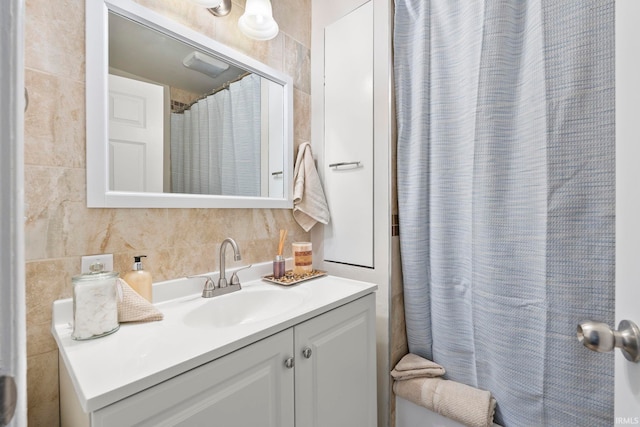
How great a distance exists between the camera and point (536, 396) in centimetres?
97

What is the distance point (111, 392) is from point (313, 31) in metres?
1.79

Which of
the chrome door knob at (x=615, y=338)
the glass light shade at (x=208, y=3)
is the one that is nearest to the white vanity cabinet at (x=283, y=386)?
the chrome door knob at (x=615, y=338)

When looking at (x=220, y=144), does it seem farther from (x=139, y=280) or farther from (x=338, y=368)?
(x=338, y=368)

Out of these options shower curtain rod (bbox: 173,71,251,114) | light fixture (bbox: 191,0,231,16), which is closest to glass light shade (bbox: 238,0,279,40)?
light fixture (bbox: 191,0,231,16)

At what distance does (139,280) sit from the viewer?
90 centimetres

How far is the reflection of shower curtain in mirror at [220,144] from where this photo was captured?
1093 mm

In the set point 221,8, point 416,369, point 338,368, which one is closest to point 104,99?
point 221,8

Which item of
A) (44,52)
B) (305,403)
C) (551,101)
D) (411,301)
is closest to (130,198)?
(44,52)

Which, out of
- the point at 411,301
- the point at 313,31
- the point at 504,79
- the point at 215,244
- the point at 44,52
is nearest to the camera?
the point at 44,52

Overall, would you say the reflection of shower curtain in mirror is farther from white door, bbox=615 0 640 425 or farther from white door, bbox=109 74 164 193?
white door, bbox=615 0 640 425

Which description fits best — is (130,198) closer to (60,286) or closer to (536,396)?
(60,286)

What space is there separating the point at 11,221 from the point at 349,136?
134 centimetres

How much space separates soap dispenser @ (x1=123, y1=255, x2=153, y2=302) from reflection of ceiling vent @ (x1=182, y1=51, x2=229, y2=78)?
0.77 metres

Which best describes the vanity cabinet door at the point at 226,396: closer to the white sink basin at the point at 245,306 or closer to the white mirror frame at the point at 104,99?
the white sink basin at the point at 245,306
